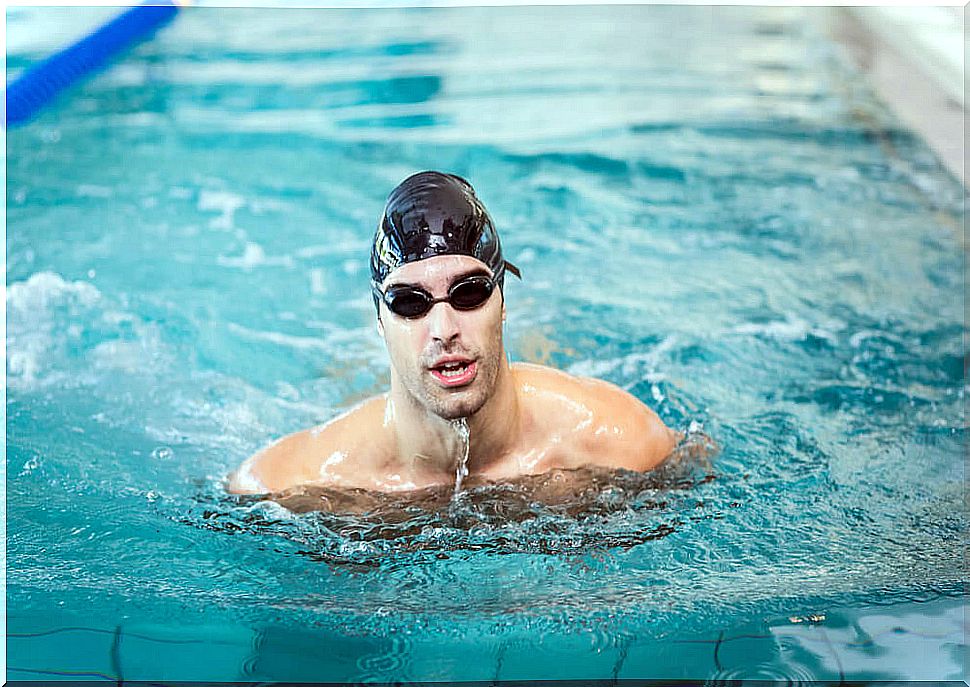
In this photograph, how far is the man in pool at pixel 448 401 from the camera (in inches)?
102

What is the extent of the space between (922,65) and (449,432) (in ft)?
18.0

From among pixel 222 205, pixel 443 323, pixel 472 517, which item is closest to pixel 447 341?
pixel 443 323

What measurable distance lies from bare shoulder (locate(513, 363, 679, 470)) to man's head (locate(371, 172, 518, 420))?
40cm

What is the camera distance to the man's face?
8.46 ft

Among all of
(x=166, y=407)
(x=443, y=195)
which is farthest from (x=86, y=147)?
(x=443, y=195)

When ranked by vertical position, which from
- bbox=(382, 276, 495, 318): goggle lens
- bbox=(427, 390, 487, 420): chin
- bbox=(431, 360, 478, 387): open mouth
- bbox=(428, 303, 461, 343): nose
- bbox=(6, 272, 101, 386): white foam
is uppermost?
bbox=(382, 276, 495, 318): goggle lens

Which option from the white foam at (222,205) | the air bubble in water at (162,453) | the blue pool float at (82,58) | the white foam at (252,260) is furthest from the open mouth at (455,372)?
the blue pool float at (82,58)

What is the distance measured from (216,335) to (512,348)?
3.94ft

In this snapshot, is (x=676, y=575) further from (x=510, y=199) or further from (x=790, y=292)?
(x=510, y=199)

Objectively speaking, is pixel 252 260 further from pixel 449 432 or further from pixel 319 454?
pixel 449 432

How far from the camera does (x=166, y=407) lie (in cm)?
407

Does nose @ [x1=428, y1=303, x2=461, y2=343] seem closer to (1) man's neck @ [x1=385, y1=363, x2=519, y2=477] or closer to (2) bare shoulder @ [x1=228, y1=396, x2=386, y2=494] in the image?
(1) man's neck @ [x1=385, y1=363, x2=519, y2=477]

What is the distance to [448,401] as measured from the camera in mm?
2621

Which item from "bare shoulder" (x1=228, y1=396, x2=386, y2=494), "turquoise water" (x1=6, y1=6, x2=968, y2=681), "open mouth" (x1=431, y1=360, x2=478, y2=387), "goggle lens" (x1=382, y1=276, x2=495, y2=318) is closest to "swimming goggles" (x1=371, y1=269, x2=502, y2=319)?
"goggle lens" (x1=382, y1=276, x2=495, y2=318)
